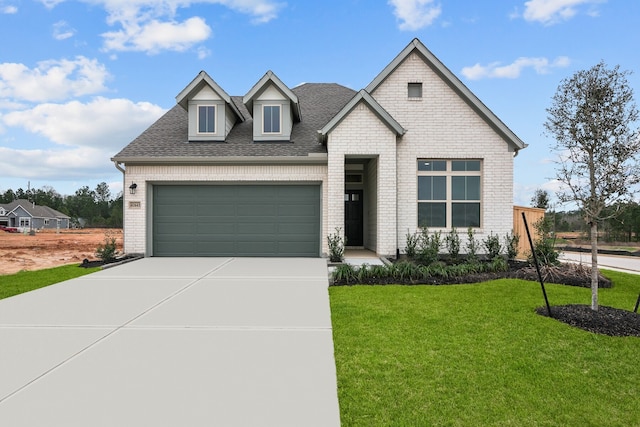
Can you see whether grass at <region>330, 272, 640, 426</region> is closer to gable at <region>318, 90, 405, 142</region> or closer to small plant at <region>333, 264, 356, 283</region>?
small plant at <region>333, 264, 356, 283</region>

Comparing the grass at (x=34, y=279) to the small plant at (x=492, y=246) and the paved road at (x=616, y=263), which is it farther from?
the paved road at (x=616, y=263)

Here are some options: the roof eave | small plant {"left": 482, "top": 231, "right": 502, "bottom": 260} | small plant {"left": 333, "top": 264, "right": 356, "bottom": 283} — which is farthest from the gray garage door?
small plant {"left": 482, "top": 231, "right": 502, "bottom": 260}

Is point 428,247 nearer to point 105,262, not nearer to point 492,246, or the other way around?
point 492,246

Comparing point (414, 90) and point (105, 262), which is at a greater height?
point (414, 90)

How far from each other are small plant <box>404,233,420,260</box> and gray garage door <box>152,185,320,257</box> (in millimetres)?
2949

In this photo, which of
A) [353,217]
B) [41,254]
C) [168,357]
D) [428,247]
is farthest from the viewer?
[41,254]

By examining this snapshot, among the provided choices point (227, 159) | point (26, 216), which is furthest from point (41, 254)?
point (26, 216)

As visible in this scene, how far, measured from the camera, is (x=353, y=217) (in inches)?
558

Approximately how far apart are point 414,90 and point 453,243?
5.19 m

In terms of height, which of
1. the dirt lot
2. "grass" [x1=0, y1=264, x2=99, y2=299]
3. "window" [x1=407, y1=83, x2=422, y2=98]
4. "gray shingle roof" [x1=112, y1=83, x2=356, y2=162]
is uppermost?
"window" [x1=407, y1=83, x2=422, y2=98]

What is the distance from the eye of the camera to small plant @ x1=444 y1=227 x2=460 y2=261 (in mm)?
10888

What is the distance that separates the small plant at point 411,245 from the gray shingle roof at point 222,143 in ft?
13.3

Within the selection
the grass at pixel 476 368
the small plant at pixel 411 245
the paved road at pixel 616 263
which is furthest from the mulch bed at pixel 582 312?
the paved road at pixel 616 263

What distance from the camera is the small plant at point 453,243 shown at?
10.9 meters
